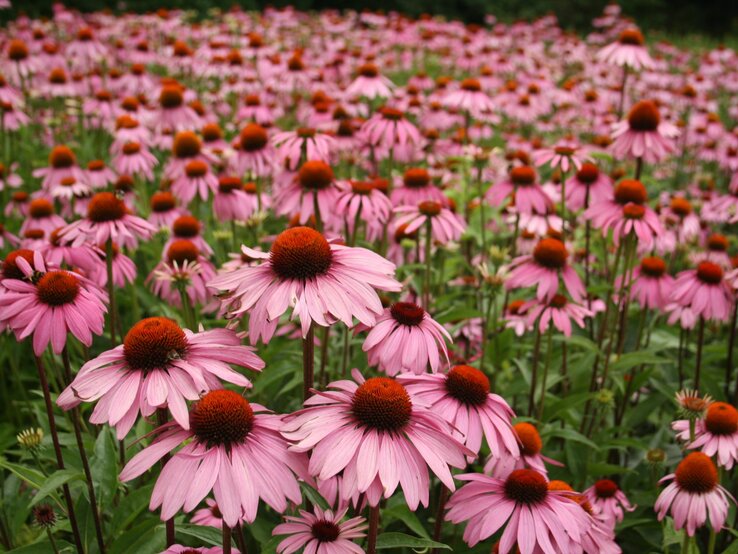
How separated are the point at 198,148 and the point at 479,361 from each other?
6.29 ft

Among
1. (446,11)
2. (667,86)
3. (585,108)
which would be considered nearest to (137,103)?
(585,108)

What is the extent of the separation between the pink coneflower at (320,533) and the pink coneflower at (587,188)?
228cm

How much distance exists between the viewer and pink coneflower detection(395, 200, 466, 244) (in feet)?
8.87

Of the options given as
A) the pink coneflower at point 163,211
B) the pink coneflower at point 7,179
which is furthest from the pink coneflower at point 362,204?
the pink coneflower at point 7,179

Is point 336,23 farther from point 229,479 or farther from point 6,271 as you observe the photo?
point 229,479

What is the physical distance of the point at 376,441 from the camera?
1.27 metres

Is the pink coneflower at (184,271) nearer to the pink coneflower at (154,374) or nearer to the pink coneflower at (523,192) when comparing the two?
the pink coneflower at (154,374)

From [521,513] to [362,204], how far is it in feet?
4.65

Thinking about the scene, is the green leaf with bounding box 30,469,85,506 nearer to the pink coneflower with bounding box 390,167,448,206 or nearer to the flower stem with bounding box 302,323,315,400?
the flower stem with bounding box 302,323,315,400

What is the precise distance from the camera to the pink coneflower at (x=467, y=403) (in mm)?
1547

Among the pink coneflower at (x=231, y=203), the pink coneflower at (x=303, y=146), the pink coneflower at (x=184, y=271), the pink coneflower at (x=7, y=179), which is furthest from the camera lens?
the pink coneflower at (x=7, y=179)

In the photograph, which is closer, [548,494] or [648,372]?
[548,494]

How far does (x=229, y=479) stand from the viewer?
1.19 m

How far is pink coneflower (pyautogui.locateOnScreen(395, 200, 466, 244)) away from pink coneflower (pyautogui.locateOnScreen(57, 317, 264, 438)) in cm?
139
